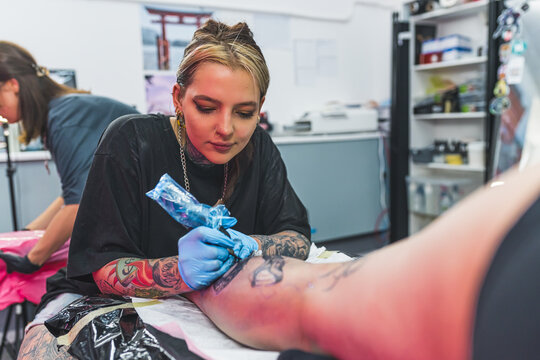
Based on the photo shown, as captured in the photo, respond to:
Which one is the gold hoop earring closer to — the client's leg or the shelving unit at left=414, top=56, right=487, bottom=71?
the client's leg

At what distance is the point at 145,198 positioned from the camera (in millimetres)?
1017

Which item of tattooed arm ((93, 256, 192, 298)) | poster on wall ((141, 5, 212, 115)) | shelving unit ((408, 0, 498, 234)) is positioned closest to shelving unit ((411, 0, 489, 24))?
shelving unit ((408, 0, 498, 234))

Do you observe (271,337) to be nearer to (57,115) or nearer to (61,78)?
(57,115)

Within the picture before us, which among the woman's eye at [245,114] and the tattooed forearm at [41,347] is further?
the woman's eye at [245,114]

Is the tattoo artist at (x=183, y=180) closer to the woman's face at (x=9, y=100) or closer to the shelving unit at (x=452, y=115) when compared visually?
the woman's face at (x=9, y=100)

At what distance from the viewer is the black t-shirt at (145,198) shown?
0.96 m

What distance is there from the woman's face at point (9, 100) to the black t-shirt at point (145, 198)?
1.78ft

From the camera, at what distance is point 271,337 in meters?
0.72

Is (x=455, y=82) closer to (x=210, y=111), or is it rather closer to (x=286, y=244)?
(x=286, y=244)

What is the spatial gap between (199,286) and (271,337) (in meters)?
0.21

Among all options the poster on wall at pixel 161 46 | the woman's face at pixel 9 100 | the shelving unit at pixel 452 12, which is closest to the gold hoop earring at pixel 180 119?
the woman's face at pixel 9 100

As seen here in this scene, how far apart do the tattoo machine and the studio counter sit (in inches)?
78.2

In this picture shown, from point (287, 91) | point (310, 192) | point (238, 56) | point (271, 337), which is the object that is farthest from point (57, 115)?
point (287, 91)

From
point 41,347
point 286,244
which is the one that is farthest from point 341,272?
point 41,347
